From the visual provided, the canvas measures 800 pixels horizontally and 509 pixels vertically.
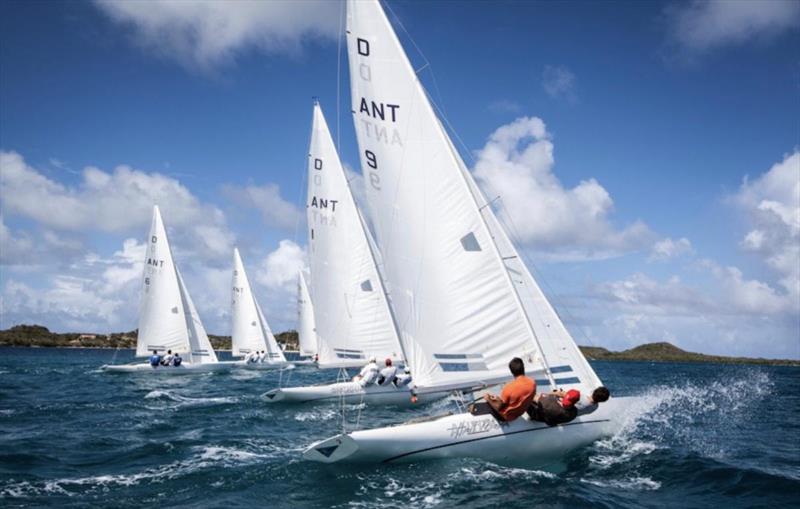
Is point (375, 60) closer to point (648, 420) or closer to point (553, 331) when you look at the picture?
point (553, 331)

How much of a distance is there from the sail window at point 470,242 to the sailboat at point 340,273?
404 inches

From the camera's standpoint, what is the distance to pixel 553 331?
41.3ft

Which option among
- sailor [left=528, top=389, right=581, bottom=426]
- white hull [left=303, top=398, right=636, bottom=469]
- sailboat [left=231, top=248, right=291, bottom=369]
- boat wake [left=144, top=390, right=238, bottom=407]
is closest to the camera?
white hull [left=303, top=398, right=636, bottom=469]

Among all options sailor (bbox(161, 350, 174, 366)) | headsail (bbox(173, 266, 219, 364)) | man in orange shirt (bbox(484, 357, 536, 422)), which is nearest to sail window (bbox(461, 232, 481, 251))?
man in orange shirt (bbox(484, 357, 536, 422))

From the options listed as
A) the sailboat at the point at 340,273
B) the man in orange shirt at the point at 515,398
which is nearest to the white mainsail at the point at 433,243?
the man in orange shirt at the point at 515,398

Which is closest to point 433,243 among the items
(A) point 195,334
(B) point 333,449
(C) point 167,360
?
(B) point 333,449

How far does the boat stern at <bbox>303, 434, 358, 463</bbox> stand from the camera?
10219mm

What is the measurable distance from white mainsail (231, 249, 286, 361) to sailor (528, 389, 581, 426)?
133 ft

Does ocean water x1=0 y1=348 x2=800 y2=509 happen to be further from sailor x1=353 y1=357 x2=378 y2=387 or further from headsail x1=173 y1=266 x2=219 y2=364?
headsail x1=173 y1=266 x2=219 y2=364

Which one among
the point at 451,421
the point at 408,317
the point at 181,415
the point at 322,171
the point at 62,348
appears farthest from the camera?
the point at 62,348

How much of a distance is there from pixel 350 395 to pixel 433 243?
1070 centimetres

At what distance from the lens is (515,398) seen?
10.7 m

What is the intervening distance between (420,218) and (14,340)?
132807mm

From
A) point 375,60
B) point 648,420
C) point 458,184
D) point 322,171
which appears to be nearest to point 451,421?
point 458,184
